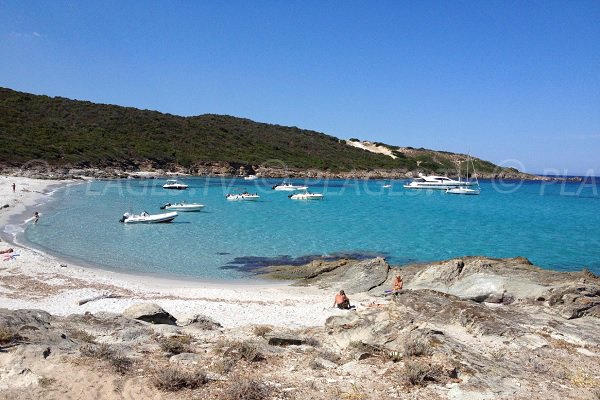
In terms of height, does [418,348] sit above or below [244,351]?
above

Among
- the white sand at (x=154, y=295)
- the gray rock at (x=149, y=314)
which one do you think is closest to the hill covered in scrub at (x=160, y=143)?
the white sand at (x=154, y=295)

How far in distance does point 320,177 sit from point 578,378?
104 m

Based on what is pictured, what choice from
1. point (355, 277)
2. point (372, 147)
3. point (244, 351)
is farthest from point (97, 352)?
point (372, 147)

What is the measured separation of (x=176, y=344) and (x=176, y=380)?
77.7 inches

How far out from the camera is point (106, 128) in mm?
110438

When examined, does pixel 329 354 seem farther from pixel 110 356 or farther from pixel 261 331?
pixel 110 356

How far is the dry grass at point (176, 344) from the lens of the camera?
894cm

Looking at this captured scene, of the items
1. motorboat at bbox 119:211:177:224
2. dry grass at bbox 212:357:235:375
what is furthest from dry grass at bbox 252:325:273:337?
motorboat at bbox 119:211:177:224

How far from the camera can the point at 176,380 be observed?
23.6 feet

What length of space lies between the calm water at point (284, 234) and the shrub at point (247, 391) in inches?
603

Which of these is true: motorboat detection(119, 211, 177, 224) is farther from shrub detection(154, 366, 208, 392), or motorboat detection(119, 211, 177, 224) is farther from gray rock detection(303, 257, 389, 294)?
shrub detection(154, 366, 208, 392)

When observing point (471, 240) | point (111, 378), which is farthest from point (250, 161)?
point (111, 378)

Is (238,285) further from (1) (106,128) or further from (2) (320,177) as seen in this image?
(1) (106,128)

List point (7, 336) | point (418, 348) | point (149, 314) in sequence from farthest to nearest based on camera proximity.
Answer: point (149, 314) < point (418, 348) < point (7, 336)
